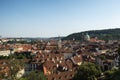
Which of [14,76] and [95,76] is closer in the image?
[95,76]

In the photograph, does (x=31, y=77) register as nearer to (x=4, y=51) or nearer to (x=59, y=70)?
(x=59, y=70)

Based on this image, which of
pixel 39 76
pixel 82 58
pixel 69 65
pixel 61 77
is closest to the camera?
pixel 39 76

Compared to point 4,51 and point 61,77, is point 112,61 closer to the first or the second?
point 61,77

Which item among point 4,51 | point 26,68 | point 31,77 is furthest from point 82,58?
point 4,51

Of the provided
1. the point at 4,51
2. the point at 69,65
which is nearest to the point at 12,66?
the point at 69,65

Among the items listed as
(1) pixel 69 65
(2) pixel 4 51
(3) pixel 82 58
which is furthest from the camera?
(2) pixel 4 51

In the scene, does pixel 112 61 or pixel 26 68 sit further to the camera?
pixel 26 68

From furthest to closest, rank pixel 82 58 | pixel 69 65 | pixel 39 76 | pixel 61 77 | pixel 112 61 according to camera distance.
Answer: pixel 82 58 → pixel 69 65 → pixel 112 61 → pixel 61 77 → pixel 39 76

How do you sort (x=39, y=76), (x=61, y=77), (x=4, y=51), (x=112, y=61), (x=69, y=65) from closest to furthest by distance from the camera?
(x=39, y=76) → (x=61, y=77) → (x=112, y=61) → (x=69, y=65) → (x=4, y=51)
